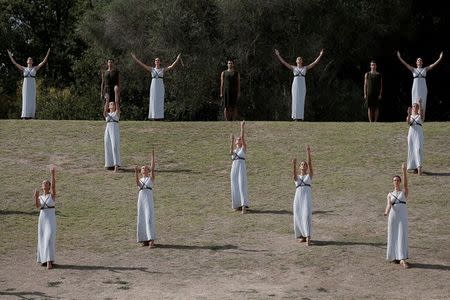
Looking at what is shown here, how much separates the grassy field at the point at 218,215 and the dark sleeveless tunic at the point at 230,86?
885mm

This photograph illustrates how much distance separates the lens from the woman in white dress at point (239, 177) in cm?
2667

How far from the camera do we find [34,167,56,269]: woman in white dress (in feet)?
74.3

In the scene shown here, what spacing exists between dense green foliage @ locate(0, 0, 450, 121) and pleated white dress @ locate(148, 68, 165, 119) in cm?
1254

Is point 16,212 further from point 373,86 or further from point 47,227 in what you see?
point 373,86

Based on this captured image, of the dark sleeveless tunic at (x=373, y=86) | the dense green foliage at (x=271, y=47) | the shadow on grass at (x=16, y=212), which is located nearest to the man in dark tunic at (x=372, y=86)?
the dark sleeveless tunic at (x=373, y=86)

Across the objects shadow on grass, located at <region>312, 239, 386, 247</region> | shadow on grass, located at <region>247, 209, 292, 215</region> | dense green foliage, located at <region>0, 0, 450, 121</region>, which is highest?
dense green foliage, located at <region>0, 0, 450, 121</region>

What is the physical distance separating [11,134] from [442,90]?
2611 cm

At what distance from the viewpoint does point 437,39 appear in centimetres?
5262

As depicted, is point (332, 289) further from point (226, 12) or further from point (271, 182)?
point (226, 12)

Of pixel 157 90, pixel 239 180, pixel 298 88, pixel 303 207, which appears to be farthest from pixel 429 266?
pixel 157 90

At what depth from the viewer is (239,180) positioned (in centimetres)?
2672

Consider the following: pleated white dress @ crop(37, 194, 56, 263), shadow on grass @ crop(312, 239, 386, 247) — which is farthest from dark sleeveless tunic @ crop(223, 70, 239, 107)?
pleated white dress @ crop(37, 194, 56, 263)

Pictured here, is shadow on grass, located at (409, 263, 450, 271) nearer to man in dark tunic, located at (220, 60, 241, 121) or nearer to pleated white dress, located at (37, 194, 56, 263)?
pleated white dress, located at (37, 194, 56, 263)

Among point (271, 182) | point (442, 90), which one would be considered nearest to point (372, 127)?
point (271, 182)
